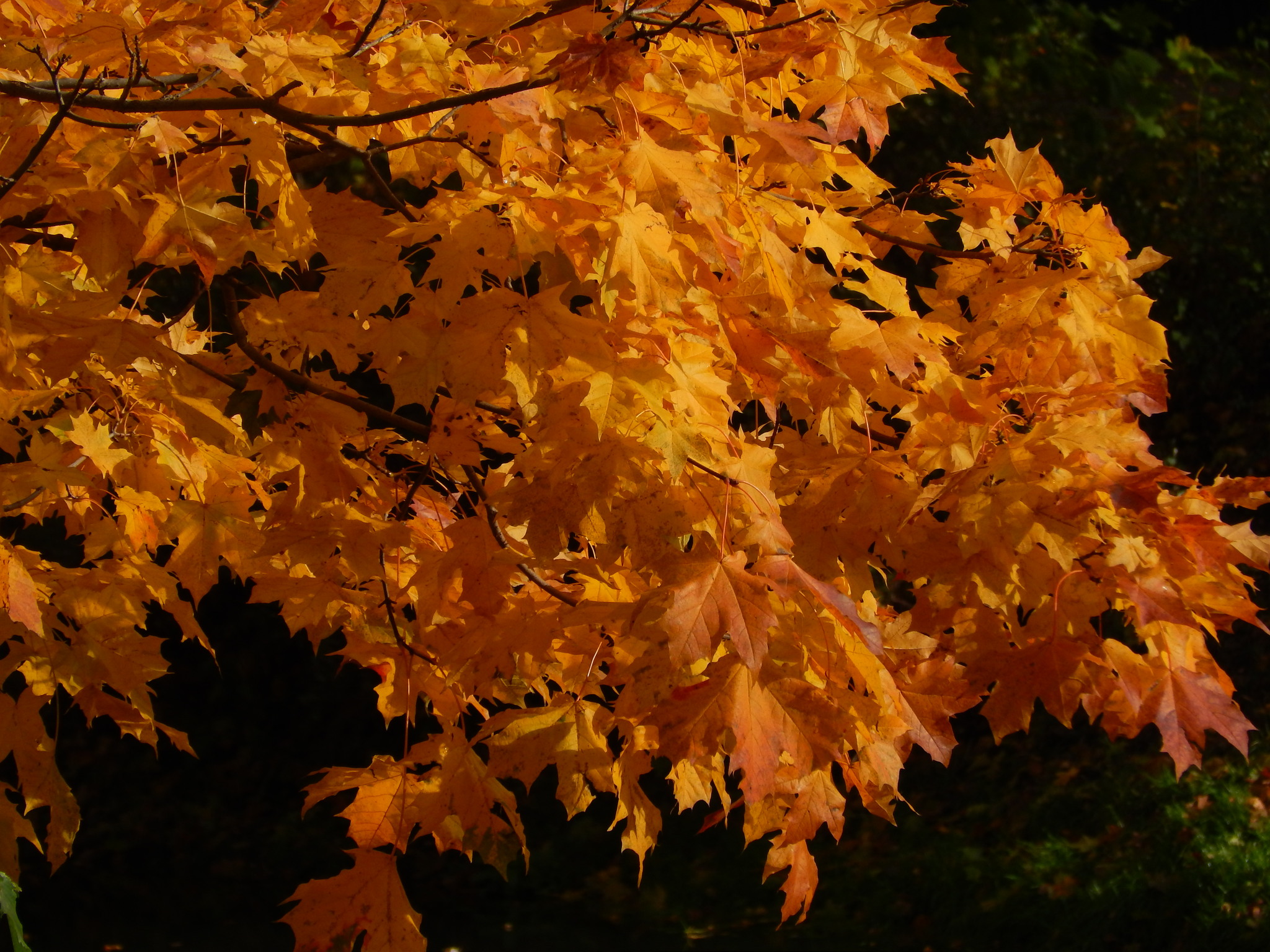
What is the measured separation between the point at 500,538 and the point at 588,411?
506 millimetres

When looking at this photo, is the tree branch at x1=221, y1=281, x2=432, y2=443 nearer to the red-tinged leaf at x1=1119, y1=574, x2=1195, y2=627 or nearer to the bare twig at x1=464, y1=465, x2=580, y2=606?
the bare twig at x1=464, y1=465, x2=580, y2=606

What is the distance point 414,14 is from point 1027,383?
4.45 feet

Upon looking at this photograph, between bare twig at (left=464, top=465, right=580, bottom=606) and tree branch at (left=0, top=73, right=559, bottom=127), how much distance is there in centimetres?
64

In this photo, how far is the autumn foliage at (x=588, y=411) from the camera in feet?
5.79

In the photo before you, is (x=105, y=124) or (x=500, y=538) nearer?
(x=105, y=124)

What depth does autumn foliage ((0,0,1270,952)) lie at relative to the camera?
69.4 inches

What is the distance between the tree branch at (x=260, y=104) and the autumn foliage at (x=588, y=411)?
1 centimetres

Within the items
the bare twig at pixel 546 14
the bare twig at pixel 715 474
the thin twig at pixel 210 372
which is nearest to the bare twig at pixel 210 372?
the thin twig at pixel 210 372

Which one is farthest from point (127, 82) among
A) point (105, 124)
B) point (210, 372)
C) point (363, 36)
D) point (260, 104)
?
point (210, 372)

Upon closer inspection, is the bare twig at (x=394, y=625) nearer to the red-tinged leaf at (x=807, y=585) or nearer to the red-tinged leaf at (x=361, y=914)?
the red-tinged leaf at (x=361, y=914)

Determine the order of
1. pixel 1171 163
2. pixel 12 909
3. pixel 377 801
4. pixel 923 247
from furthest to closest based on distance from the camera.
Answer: pixel 1171 163, pixel 923 247, pixel 377 801, pixel 12 909

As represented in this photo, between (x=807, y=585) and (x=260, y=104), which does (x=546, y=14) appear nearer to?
(x=260, y=104)

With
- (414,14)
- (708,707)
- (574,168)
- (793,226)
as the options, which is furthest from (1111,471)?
(414,14)

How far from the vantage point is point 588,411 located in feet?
5.66
